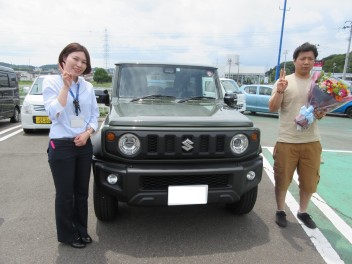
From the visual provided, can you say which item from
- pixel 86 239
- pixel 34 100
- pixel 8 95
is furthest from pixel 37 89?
pixel 86 239

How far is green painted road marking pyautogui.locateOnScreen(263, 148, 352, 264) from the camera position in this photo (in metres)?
3.22

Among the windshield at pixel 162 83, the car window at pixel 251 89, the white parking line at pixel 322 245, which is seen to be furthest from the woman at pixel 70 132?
the car window at pixel 251 89

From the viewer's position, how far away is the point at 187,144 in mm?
2908

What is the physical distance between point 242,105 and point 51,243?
1121 cm

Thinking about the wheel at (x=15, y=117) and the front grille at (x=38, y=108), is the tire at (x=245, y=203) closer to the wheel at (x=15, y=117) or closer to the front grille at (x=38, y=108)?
the front grille at (x=38, y=108)

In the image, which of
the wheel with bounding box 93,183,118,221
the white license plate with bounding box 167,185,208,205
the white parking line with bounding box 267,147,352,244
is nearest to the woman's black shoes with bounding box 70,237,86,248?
the wheel with bounding box 93,183,118,221

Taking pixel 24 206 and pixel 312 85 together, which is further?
pixel 24 206

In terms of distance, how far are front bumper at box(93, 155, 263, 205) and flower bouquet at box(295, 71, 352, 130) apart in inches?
30.0

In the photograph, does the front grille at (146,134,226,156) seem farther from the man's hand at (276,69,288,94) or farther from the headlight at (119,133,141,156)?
the man's hand at (276,69,288,94)

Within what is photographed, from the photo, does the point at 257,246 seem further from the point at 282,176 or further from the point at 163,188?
the point at 163,188

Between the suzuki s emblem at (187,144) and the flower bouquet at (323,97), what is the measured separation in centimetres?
119

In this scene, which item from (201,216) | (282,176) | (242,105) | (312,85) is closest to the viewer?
(312,85)

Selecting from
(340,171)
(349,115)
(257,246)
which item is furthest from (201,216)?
(349,115)

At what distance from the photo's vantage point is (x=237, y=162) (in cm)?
311
